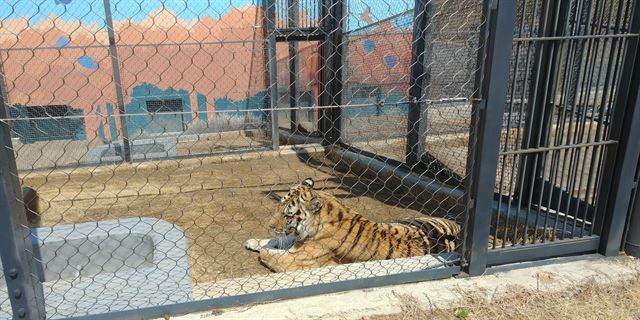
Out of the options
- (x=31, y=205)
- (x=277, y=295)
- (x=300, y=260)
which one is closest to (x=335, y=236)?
(x=300, y=260)

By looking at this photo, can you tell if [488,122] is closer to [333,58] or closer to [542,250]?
[542,250]

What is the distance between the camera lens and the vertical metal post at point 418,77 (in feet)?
13.3

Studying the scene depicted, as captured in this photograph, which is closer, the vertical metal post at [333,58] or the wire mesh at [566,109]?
the wire mesh at [566,109]

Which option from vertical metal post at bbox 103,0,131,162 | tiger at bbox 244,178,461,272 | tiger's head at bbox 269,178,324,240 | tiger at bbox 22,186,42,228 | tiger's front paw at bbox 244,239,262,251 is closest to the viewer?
tiger at bbox 244,178,461,272

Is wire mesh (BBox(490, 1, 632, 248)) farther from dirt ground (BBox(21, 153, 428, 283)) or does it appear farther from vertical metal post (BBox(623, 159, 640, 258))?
dirt ground (BBox(21, 153, 428, 283))

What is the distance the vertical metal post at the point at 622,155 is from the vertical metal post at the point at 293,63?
191 inches

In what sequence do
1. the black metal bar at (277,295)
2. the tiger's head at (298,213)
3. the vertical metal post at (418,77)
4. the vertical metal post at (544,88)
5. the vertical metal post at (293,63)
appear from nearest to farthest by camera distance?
the black metal bar at (277,295)
the vertical metal post at (544,88)
the tiger's head at (298,213)
the vertical metal post at (418,77)
the vertical metal post at (293,63)

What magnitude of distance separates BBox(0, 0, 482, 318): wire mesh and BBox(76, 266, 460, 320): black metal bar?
39mm

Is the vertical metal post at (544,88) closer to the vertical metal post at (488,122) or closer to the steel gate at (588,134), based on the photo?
the steel gate at (588,134)

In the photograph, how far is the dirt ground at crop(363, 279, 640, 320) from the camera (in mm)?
1909

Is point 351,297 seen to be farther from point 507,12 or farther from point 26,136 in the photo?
point 26,136

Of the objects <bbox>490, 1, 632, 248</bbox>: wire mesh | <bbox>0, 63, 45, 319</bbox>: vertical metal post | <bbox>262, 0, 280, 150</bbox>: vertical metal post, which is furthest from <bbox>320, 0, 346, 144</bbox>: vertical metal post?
<bbox>0, 63, 45, 319</bbox>: vertical metal post

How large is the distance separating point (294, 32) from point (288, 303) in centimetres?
478

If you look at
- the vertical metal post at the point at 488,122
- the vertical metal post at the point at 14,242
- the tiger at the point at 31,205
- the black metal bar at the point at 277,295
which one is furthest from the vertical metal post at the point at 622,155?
the tiger at the point at 31,205
